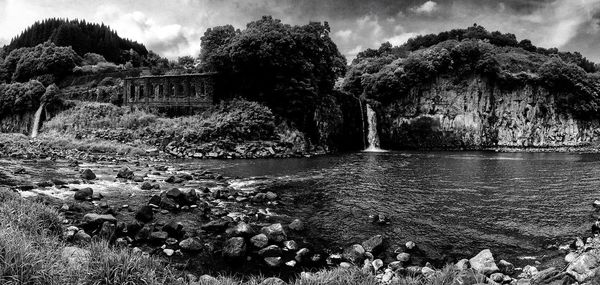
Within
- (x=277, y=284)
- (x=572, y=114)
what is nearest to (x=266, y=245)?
(x=277, y=284)

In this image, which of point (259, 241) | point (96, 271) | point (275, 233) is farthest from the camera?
point (275, 233)

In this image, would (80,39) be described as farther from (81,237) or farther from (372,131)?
(81,237)

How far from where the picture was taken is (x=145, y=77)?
58250mm

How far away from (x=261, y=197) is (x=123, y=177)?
1100cm

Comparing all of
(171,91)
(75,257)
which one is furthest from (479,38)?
(75,257)

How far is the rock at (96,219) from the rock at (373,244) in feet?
30.4

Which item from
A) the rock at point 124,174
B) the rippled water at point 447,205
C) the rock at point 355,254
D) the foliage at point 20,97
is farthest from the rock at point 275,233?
the foliage at point 20,97

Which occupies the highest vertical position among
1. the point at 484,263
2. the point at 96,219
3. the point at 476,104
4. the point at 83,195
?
the point at 476,104

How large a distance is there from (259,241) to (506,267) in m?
7.70

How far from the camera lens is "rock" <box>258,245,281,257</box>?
38.5 feet

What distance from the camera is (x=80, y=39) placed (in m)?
118

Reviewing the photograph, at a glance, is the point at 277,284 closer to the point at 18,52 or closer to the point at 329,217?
the point at 329,217

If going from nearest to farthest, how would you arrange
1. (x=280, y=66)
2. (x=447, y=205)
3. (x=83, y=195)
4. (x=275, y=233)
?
1. (x=275, y=233)
2. (x=83, y=195)
3. (x=447, y=205)
4. (x=280, y=66)

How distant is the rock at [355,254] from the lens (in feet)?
38.5
